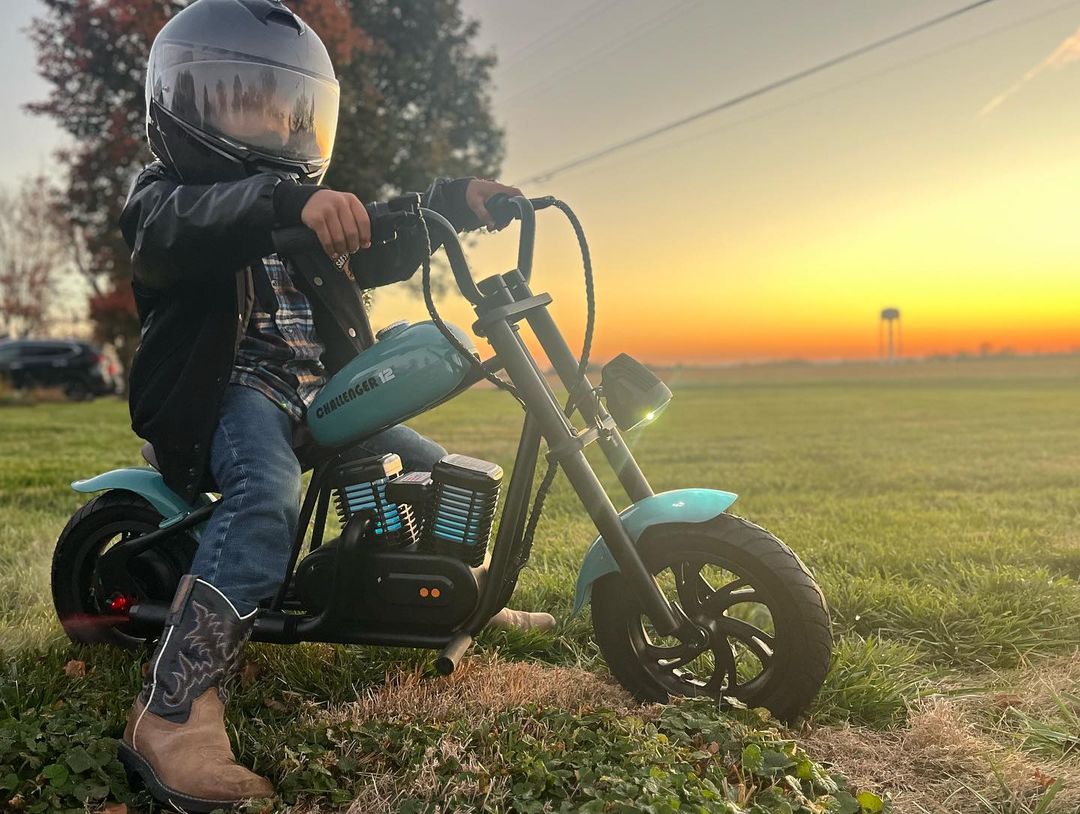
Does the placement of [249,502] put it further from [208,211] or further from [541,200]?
[541,200]

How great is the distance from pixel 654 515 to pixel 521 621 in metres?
0.94

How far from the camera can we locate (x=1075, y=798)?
235cm

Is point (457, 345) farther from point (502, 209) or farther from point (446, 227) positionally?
point (502, 209)

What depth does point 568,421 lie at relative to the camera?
2633mm

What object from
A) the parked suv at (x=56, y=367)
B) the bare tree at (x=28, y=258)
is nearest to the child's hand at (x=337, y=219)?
the parked suv at (x=56, y=367)

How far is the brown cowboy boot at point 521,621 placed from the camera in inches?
131

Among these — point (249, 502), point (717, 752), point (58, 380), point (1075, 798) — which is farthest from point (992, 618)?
point (58, 380)

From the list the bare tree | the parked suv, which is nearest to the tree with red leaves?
the parked suv

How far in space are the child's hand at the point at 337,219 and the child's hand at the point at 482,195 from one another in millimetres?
620

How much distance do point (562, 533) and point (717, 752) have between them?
302cm

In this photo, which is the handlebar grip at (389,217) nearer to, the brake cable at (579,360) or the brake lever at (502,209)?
the brake cable at (579,360)

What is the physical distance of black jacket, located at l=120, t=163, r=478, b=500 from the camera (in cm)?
251

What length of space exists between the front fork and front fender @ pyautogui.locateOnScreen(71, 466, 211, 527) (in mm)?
1244

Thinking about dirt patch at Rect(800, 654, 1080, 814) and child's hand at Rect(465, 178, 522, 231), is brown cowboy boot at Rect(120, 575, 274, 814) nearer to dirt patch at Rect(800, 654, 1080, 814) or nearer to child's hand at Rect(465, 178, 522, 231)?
child's hand at Rect(465, 178, 522, 231)
